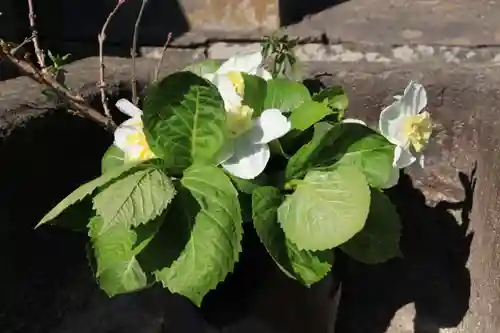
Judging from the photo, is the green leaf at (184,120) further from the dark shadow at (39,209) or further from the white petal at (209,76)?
the dark shadow at (39,209)

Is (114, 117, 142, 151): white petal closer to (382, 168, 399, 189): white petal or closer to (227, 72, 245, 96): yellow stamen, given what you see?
(227, 72, 245, 96): yellow stamen

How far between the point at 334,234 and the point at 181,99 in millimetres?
183

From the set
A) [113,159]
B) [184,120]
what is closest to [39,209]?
[113,159]

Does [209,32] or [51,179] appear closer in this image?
[51,179]

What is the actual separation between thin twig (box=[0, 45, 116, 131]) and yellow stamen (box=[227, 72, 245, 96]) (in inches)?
6.1

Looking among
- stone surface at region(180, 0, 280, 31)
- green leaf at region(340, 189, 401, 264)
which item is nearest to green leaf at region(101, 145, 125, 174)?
green leaf at region(340, 189, 401, 264)

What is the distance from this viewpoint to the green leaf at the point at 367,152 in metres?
0.76

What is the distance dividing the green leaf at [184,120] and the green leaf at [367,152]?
11 centimetres

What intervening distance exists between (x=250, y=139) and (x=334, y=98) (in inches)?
4.6

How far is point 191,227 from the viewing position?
72cm

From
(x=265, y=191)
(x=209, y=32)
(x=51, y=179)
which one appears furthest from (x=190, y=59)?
(x=265, y=191)

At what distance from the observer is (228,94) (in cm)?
74

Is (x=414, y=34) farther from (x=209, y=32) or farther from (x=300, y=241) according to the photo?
(x=300, y=241)

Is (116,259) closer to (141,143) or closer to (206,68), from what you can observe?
(141,143)
